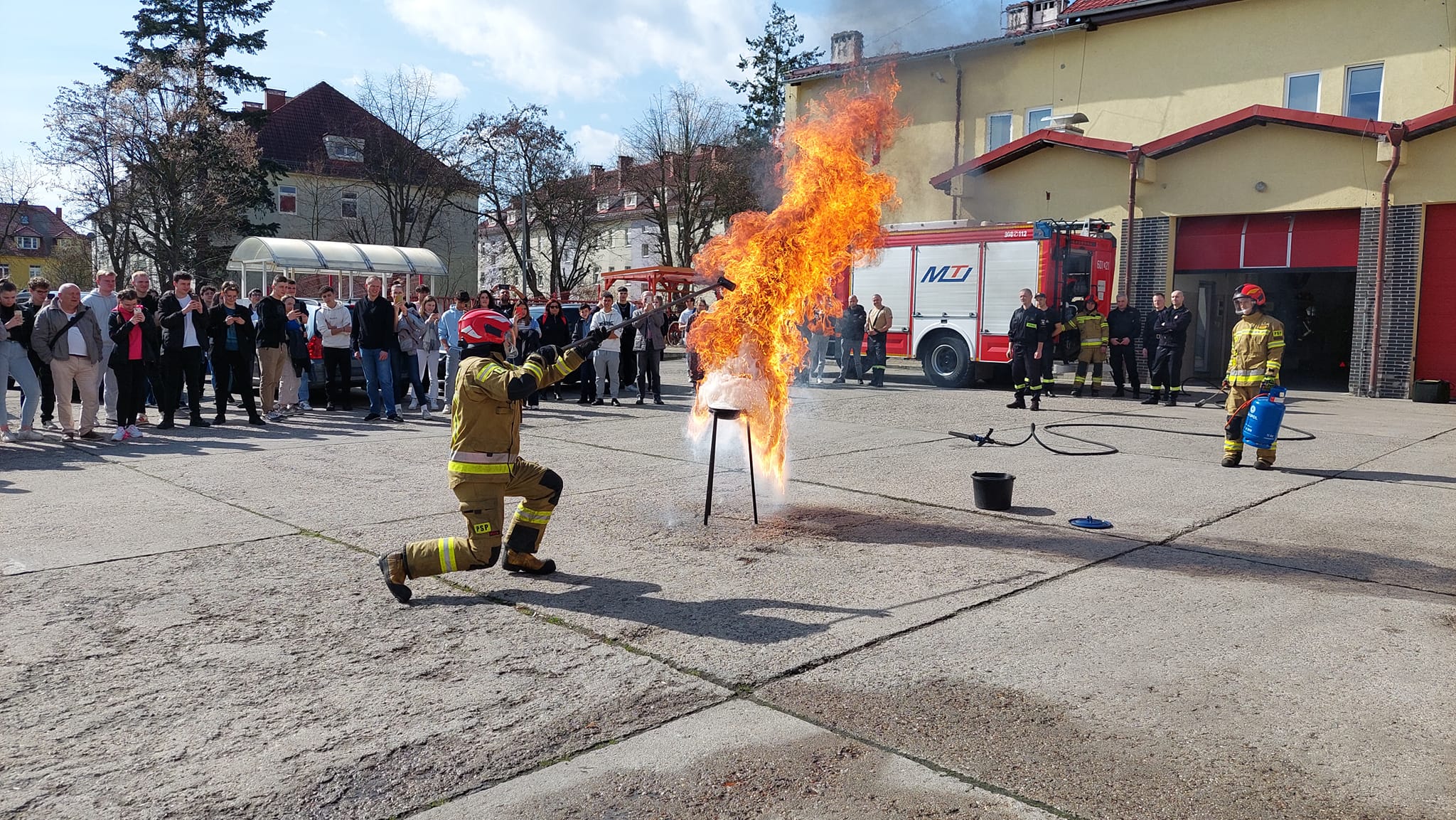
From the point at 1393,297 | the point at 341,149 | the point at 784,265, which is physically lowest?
the point at 784,265

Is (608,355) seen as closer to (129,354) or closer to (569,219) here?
(129,354)

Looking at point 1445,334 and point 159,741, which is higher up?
point 1445,334

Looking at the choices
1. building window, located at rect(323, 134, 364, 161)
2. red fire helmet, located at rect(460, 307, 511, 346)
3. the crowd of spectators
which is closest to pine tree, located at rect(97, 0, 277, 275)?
building window, located at rect(323, 134, 364, 161)

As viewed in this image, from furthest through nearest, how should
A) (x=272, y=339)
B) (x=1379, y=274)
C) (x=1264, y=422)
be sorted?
→ 1. (x=1379, y=274)
2. (x=272, y=339)
3. (x=1264, y=422)

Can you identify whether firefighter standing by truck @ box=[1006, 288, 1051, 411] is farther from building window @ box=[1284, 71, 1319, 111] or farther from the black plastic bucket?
building window @ box=[1284, 71, 1319, 111]

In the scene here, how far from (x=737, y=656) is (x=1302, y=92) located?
Answer: 69.6 feet

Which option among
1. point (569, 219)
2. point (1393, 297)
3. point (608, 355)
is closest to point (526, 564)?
point (608, 355)

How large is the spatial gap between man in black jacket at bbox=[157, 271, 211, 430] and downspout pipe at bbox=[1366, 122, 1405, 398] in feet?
64.6

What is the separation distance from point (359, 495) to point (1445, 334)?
1917 cm

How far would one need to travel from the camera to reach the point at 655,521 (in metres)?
7.46

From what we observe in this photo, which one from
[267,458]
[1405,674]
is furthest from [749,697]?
[267,458]

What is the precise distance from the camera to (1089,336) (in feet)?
57.7

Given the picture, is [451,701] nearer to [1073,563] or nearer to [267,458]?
[1073,563]

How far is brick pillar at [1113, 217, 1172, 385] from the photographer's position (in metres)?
21.5
